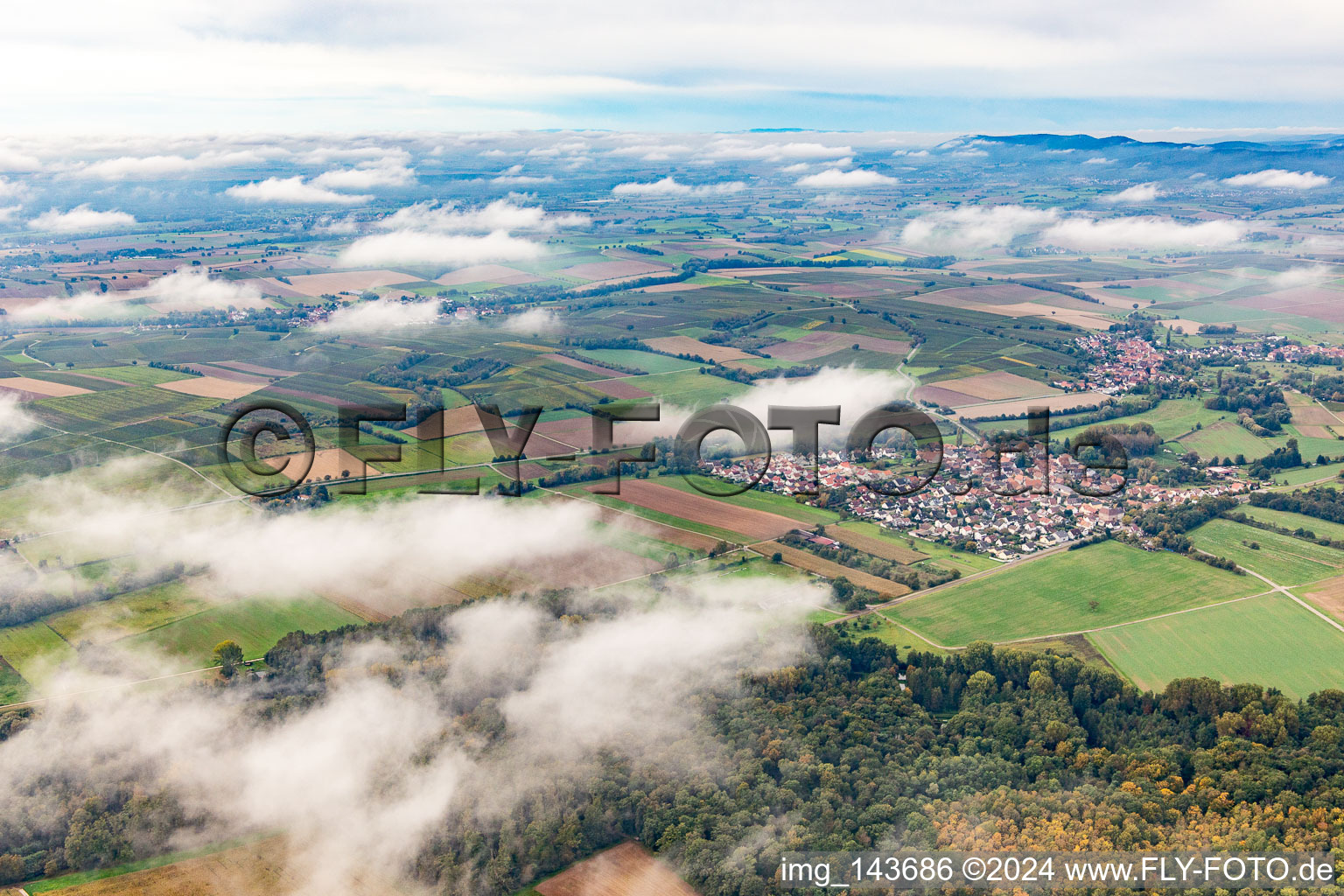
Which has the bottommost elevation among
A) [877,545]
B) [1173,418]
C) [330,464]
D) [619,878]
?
[619,878]

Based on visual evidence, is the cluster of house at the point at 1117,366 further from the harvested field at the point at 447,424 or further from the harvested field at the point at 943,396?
the harvested field at the point at 447,424

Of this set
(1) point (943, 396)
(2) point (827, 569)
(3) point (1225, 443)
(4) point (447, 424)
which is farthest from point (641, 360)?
(3) point (1225, 443)

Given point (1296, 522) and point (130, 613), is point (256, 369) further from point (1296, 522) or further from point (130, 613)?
point (1296, 522)

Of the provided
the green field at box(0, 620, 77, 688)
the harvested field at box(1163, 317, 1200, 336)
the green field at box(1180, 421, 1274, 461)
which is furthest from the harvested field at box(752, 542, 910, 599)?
the harvested field at box(1163, 317, 1200, 336)

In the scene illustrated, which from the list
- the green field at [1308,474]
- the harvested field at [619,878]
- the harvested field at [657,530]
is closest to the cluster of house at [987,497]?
the green field at [1308,474]

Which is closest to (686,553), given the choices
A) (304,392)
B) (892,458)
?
(892,458)

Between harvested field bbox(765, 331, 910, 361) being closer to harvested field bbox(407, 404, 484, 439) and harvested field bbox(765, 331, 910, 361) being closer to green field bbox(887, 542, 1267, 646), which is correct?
harvested field bbox(407, 404, 484, 439)
